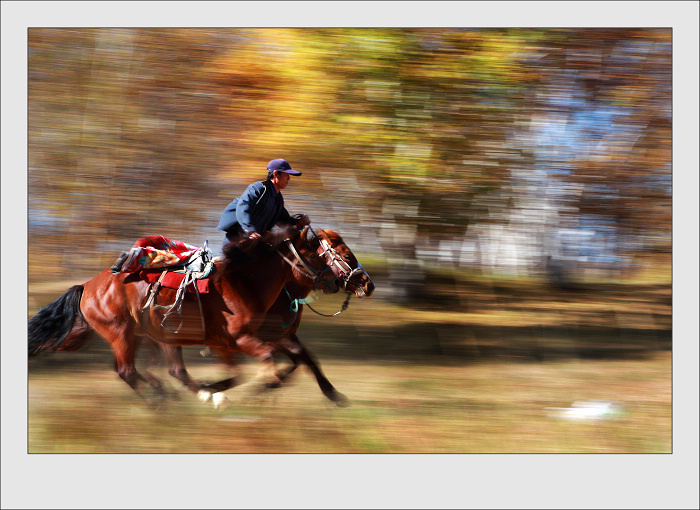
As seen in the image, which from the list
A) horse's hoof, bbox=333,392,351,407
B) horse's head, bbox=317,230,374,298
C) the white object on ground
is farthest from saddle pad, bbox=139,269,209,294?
the white object on ground

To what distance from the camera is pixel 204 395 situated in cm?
461

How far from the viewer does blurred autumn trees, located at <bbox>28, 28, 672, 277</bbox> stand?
4.74 m

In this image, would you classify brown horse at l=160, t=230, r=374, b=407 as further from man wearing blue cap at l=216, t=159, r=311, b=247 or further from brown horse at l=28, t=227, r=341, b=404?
man wearing blue cap at l=216, t=159, r=311, b=247

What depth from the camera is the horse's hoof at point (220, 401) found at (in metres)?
4.56

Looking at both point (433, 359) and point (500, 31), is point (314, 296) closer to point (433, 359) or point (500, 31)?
point (433, 359)

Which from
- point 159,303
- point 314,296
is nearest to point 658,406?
point 314,296

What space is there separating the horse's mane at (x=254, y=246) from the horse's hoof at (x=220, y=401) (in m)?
0.98

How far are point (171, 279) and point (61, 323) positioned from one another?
101 centimetres

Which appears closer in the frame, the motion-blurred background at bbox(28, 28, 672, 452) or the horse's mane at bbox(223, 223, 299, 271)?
the horse's mane at bbox(223, 223, 299, 271)

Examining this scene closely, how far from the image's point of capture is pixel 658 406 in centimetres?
483

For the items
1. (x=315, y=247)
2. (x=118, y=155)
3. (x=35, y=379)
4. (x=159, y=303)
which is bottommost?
(x=35, y=379)

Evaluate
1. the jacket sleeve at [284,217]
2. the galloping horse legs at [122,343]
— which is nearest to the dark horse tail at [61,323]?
the galloping horse legs at [122,343]

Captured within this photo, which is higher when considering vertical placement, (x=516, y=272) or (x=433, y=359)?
(x=516, y=272)

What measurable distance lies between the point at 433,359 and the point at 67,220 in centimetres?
313
